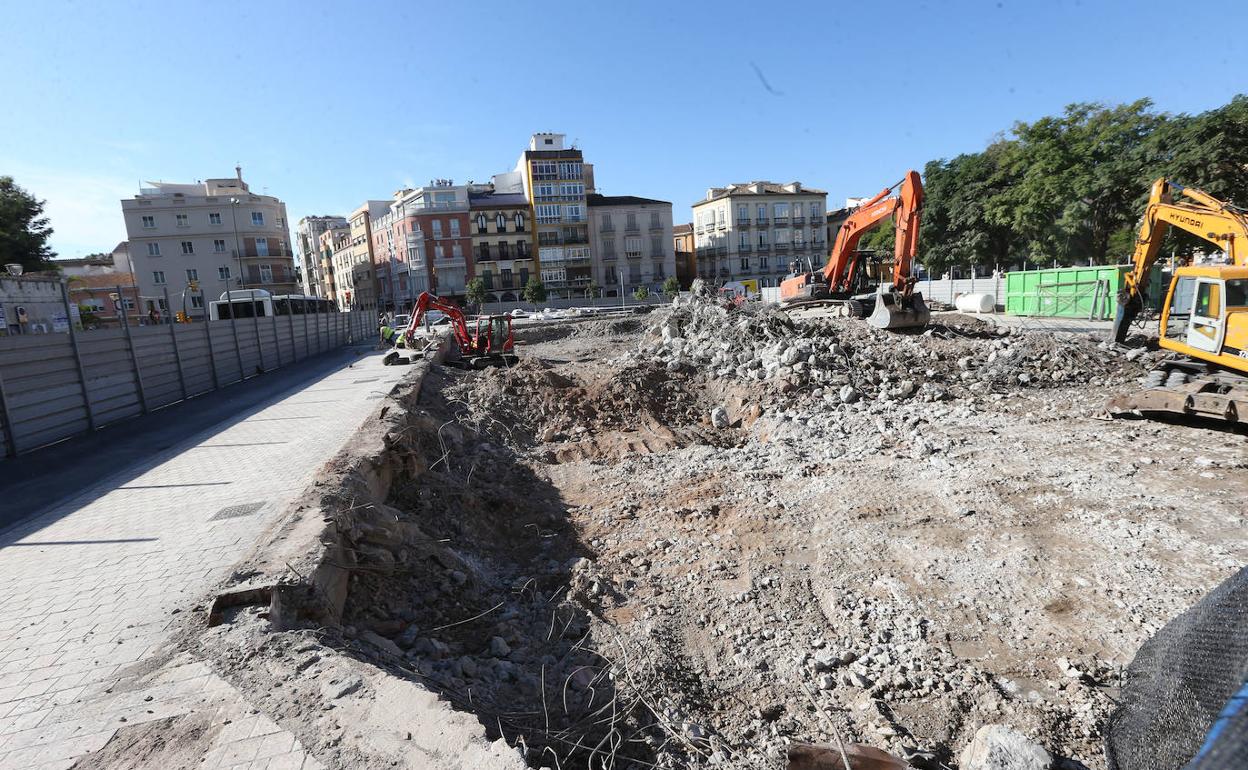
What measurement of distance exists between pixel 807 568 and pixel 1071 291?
24.7m

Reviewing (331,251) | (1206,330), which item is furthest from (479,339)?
(331,251)

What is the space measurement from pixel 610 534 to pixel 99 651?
4512mm

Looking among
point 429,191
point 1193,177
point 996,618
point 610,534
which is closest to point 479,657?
point 610,534

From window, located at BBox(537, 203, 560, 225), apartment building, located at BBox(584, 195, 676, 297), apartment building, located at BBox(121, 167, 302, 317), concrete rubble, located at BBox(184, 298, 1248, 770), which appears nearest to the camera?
concrete rubble, located at BBox(184, 298, 1248, 770)

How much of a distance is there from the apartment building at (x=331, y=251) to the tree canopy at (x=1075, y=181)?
208 ft

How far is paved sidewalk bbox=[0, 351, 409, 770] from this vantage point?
286 centimetres

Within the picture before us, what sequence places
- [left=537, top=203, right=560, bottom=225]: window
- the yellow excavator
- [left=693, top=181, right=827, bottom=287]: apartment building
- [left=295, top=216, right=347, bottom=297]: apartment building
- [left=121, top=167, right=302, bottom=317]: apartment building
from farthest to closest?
[left=295, top=216, right=347, bottom=297]: apartment building, [left=693, top=181, right=827, bottom=287]: apartment building, [left=537, top=203, right=560, bottom=225]: window, [left=121, top=167, right=302, bottom=317]: apartment building, the yellow excavator

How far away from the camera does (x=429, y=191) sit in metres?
57.1

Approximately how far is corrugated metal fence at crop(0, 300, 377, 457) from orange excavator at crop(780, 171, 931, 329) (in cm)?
1623

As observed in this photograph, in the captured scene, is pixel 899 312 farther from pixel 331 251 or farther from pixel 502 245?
pixel 331 251

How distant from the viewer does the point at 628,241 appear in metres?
61.6

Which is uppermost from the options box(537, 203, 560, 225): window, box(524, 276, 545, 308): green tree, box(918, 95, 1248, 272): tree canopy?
box(537, 203, 560, 225): window

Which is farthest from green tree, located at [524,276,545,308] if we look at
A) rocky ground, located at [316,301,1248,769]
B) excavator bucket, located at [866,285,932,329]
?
rocky ground, located at [316,301,1248,769]

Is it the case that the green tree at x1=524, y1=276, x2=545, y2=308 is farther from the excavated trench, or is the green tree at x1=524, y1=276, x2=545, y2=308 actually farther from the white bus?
the excavated trench
